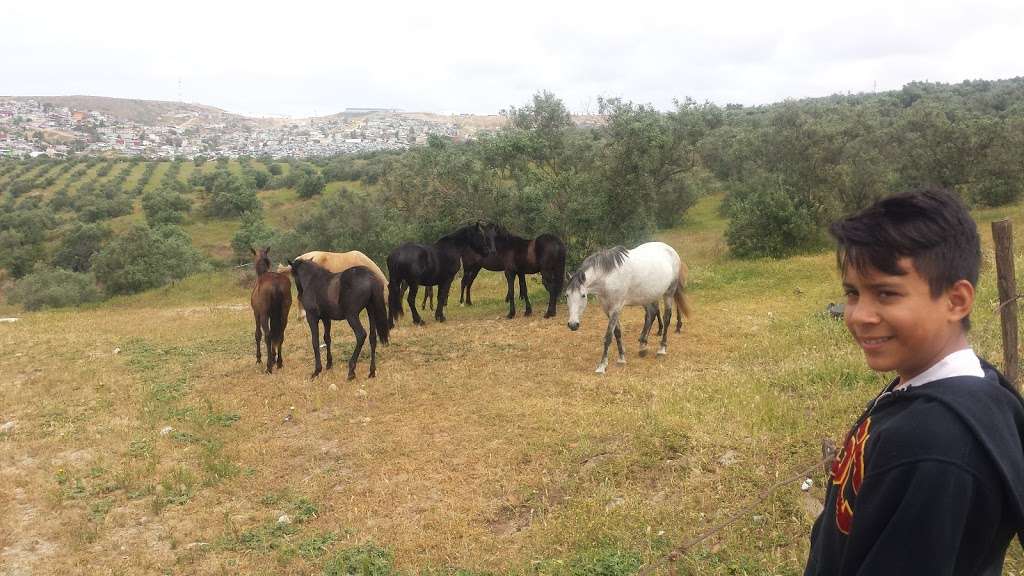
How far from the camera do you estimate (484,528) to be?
509cm

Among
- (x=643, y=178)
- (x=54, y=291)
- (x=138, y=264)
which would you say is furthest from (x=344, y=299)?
(x=54, y=291)

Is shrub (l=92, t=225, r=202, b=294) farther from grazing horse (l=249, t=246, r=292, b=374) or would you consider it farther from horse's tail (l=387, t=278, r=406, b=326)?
grazing horse (l=249, t=246, r=292, b=374)

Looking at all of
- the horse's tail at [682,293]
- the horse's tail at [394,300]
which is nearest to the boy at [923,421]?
the horse's tail at [682,293]

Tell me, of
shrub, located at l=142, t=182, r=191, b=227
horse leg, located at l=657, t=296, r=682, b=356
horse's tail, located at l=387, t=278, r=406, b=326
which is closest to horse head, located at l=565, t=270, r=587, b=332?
horse leg, located at l=657, t=296, r=682, b=356

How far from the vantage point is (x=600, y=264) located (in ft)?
29.0

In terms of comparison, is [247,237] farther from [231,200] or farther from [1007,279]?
[1007,279]

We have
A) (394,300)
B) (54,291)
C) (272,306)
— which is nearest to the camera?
(272,306)

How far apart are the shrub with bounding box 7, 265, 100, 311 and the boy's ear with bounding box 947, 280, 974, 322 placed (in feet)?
113

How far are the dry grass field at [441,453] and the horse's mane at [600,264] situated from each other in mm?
1382

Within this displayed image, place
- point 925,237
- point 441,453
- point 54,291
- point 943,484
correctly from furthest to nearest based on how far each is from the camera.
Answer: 1. point 54,291
2. point 441,453
3. point 925,237
4. point 943,484

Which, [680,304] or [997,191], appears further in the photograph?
[997,191]

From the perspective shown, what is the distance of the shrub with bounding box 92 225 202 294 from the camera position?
28.4m

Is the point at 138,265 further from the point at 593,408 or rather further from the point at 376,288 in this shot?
the point at 593,408

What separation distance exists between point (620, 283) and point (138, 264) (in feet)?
91.9
